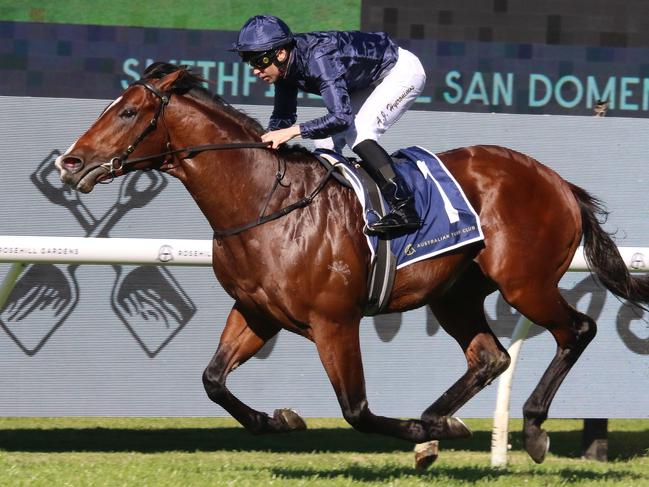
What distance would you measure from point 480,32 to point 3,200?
137 inches

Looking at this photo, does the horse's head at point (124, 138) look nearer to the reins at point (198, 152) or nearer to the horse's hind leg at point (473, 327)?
the reins at point (198, 152)

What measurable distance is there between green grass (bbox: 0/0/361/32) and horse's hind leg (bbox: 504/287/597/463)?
320 cm

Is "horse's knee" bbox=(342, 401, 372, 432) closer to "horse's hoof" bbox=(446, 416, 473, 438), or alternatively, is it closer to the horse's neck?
"horse's hoof" bbox=(446, 416, 473, 438)

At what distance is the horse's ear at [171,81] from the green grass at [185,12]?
307cm

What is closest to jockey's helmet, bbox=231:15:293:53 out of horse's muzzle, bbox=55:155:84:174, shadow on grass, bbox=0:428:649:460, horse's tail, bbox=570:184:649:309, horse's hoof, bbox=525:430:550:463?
horse's muzzle, bbox=55:155:84:174

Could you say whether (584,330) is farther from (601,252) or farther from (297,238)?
(297,238)

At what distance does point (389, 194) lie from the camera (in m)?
4.71

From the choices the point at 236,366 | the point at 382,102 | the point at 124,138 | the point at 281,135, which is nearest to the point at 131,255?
the point at 236,366

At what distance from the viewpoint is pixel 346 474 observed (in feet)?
16.5

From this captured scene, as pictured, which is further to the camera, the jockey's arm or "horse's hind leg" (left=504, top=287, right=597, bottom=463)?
"horse's hind leg" (left=504, top=287, right=597, bottom=463)

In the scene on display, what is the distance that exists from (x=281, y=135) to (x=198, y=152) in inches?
12.5

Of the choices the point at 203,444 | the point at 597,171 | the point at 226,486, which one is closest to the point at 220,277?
the point at 226,486

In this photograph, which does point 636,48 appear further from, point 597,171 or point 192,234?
point 192,234

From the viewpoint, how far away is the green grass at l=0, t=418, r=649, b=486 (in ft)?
15.7
